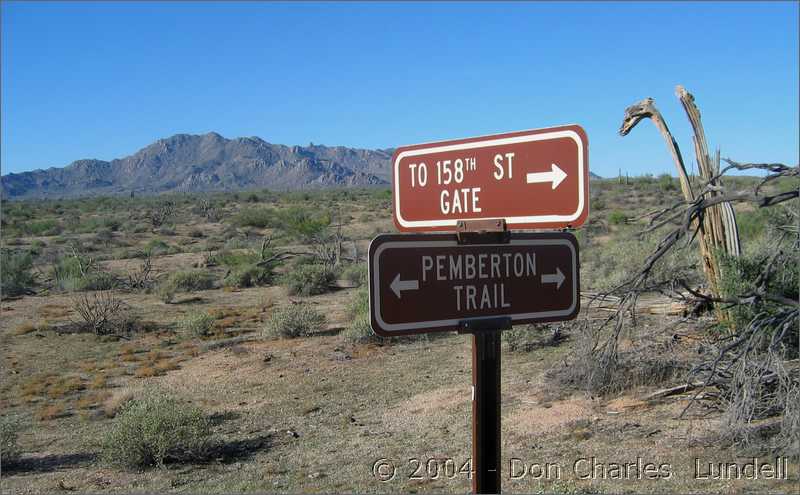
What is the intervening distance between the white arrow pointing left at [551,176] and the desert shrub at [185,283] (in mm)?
18845

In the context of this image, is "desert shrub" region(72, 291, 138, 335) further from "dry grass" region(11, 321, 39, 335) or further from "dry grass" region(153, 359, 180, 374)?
"dry grass" region(153, 359, 180, 374)

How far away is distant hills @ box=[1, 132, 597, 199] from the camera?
125125 mm

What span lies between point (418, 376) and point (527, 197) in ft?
27.6

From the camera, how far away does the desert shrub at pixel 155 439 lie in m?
7.49

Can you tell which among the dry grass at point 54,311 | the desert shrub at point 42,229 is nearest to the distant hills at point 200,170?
the desert shrub at point 42,229

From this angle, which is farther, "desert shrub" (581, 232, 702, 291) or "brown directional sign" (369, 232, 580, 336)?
"desert shrub" (581, 232, 702, 291)

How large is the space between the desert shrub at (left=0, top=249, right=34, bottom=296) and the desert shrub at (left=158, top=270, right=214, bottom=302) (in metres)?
4.45

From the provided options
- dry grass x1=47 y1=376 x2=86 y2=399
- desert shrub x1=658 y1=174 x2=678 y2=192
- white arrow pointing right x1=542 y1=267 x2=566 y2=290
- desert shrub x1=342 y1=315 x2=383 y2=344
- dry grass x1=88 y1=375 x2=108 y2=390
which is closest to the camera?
white arrow pointing right x1=542 y1=267 x2=566 y2=290

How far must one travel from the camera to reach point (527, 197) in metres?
2.68

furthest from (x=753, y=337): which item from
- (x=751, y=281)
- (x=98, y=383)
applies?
(x=98, y=383)

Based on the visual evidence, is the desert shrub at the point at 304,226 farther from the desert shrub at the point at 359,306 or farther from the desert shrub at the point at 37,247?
the desert shrub at the point at 359,306

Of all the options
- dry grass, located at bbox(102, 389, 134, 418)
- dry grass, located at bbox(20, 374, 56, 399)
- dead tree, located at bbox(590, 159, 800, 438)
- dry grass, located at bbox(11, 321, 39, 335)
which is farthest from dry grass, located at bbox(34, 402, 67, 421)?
dead tree, located at bbox(590, 159, 800, 438)

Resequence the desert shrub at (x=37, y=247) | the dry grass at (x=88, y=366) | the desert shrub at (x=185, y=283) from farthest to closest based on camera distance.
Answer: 1. the desert shrub at (x=37, y=247)
2. the desert shrub at (x=185, y=283)
3. the dry grass at (x=88, y=366)

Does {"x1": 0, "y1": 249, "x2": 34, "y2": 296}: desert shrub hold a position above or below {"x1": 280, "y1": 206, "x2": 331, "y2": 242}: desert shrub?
below
